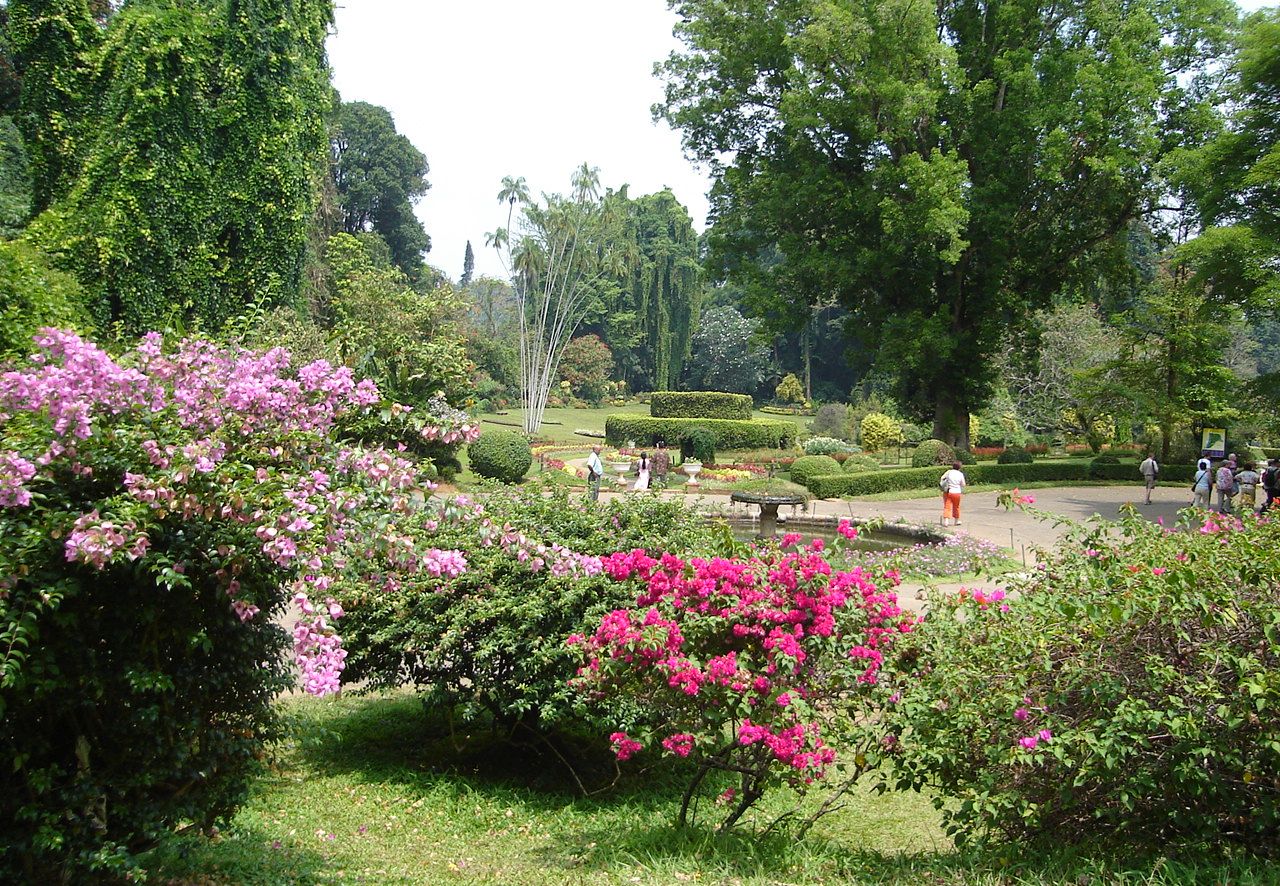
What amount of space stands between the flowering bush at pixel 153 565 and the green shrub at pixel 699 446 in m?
26.3

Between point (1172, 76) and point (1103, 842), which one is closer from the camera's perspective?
point (1103, 842)

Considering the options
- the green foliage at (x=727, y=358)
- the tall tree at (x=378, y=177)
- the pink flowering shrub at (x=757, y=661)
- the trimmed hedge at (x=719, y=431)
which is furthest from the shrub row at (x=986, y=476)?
the tall tree at (x=378, y=177)

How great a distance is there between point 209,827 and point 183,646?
0.85 metres

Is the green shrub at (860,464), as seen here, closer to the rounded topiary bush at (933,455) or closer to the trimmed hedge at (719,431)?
the rounded topiary bush at (933,455)

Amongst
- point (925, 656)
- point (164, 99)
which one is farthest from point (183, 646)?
point (164, 99)

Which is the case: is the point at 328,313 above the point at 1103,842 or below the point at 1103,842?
above

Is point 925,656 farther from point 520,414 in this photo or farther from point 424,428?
point 520,414

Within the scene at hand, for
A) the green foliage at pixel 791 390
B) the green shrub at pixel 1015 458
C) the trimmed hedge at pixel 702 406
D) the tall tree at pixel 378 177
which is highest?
the tall tree at pixel 378 177

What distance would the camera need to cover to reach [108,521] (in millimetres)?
3088

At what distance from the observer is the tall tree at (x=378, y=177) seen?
5484 cm

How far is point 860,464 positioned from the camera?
94.0 ft

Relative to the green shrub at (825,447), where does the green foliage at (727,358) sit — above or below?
above

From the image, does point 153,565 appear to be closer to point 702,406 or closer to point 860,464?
point 860,464

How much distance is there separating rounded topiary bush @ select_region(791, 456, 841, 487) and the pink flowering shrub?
62.5 feet
